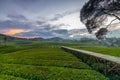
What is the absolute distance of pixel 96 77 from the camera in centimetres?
2536

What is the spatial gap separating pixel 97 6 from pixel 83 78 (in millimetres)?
10586

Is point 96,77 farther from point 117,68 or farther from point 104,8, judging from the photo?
point 104,8

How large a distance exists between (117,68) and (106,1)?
8.48m

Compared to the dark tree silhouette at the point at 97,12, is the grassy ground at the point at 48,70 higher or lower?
lower

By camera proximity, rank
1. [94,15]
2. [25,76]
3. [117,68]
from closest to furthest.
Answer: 1. [25,76]
2. [117,68]
3. [94,15]

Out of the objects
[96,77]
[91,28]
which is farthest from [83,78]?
[91,28]

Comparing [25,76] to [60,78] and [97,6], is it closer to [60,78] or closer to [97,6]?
[60,78]

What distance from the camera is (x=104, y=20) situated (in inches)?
1256

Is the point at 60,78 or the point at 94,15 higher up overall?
the point at 94,15

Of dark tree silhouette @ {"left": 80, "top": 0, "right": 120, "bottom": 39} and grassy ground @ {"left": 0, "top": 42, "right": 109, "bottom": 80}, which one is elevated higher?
dark tree silhouette @ {"left": 80, "top": 0, "right": 120, "bottom": 39}

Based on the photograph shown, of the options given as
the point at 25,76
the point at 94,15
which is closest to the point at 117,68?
the point at 94,15

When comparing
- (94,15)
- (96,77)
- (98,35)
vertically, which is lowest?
(96,77)

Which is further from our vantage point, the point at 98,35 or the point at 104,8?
the point at 98,35

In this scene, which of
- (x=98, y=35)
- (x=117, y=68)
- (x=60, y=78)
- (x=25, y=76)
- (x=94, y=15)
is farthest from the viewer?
(x=98, y=35)
